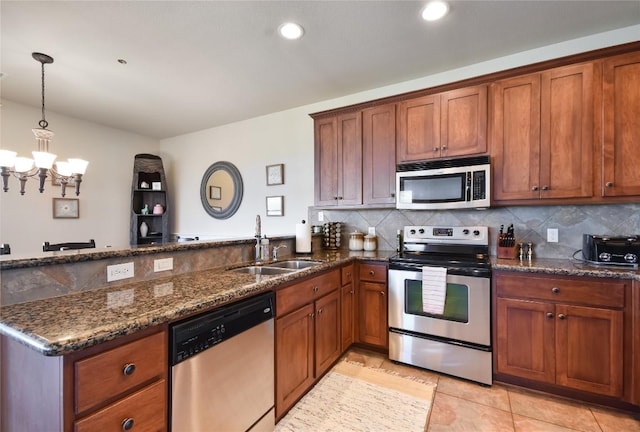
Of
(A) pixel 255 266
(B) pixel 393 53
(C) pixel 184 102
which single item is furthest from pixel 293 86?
(A) pixel 255 266

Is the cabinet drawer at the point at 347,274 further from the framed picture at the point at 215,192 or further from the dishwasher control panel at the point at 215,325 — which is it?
the framed picture at the point at 215,192

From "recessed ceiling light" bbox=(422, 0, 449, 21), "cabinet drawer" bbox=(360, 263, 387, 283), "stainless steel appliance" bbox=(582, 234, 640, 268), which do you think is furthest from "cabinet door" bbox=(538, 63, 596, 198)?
"cabinet drawer" bbox=(360, 263, 387, 283)

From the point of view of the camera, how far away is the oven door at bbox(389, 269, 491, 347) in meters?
2.16

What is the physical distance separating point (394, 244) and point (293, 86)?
6.62ft

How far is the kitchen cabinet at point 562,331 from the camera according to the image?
1.83 m

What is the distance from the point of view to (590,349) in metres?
1.88

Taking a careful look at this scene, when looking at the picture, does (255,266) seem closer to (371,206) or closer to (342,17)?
(371,206)

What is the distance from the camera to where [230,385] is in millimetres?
1384

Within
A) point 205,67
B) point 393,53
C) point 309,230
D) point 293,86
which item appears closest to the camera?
point 393,53

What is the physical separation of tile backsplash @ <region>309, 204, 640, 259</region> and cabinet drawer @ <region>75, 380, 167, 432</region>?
250 centimetres

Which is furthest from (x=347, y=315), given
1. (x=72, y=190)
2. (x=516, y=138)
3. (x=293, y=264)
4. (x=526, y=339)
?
(x=72, y=190)

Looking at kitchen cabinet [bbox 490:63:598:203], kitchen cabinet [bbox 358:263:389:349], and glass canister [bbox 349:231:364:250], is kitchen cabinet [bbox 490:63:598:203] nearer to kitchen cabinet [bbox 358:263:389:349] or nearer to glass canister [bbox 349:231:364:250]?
kitchen cabinet [bbox 358:263:389:349]

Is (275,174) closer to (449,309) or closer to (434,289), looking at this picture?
(434,289)

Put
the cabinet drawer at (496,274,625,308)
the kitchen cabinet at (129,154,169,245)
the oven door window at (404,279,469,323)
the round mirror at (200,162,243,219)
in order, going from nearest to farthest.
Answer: the cabinet drawer at (496,274,625,308), the oven door window at (404,279,469,323), the round mirror at (200,162,243,219), the kitchen cabinet at (129,154,169,245)
